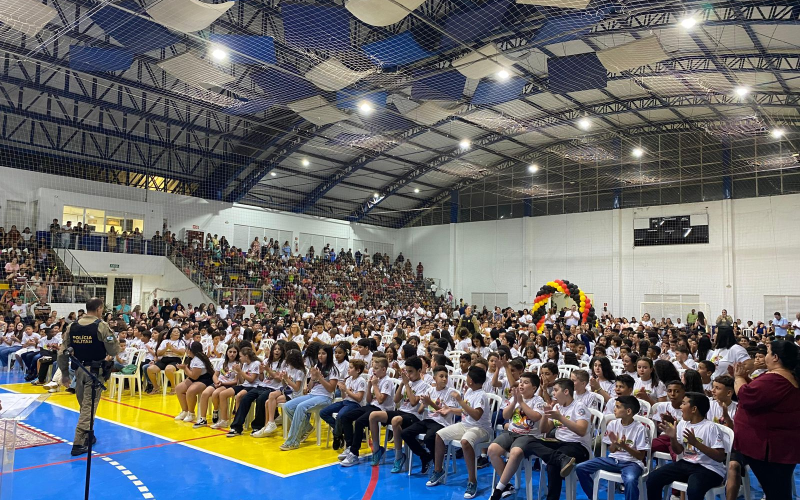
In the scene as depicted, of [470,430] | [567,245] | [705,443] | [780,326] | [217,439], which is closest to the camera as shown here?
[705,443]

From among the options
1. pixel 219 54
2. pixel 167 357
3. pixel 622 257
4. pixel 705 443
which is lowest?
pixel 167 357

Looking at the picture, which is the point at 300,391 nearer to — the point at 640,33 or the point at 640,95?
the point at 640,33

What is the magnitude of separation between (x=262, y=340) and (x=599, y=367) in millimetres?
7683

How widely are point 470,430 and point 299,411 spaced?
2.26 m

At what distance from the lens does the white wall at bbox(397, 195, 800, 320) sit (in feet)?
69.1

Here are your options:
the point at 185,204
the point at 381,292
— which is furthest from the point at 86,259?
the point at 381,292

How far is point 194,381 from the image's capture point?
823 cm

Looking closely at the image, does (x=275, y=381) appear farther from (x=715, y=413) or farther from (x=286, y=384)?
(x=715, y=413)

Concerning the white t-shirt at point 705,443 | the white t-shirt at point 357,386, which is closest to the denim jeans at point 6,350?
the white t-shirt at point 357,386

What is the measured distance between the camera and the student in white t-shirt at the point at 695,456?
4184 mm

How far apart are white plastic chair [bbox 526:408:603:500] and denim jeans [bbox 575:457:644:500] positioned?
12 cm

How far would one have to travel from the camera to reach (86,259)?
18625 millimetres

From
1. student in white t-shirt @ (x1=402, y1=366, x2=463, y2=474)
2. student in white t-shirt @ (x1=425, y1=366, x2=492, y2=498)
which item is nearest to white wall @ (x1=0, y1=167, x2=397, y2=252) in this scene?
student in white t-shirt @ (x1=402, y1=366, x2=463, y2=474)

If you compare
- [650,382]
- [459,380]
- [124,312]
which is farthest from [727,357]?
[124,312]
